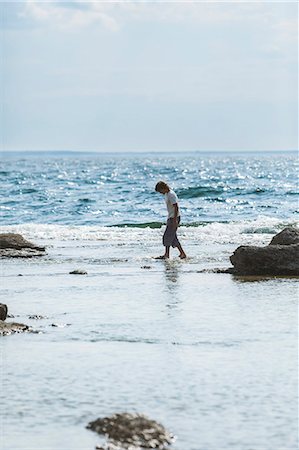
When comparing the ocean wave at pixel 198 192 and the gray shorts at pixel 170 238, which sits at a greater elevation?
the ocean wave at pixel 198 192

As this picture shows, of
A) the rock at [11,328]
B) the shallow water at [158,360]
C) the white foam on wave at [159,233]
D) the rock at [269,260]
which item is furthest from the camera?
the white foam on wave at [159,233]

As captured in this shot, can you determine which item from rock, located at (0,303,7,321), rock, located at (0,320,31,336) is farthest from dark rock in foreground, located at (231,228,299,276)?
rock, located at (0,320,31,336)

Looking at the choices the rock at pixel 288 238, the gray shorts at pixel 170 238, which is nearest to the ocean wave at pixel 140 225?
the gray shorts at pixel 170 238

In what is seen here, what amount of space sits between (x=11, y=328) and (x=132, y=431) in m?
4.31

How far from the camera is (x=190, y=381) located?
9156 mm

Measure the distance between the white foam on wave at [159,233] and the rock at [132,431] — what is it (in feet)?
57.1

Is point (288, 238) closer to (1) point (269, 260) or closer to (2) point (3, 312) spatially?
Result: (1) point (269, 260)

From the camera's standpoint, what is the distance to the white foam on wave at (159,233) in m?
27.0

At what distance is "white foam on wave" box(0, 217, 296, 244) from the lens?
Result: 27016 mm

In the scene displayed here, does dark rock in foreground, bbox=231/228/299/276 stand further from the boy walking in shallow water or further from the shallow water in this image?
the boy walking in shallow water

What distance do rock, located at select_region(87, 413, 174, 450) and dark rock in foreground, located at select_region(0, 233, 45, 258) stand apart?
13981mm

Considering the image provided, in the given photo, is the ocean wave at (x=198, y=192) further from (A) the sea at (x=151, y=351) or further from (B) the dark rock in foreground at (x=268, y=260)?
(B) the dark rock in foreground at (x=268, y=260)

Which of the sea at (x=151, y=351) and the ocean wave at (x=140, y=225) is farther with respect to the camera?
the ocean wave at (x=140, y=225)

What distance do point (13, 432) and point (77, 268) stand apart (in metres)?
11.3
